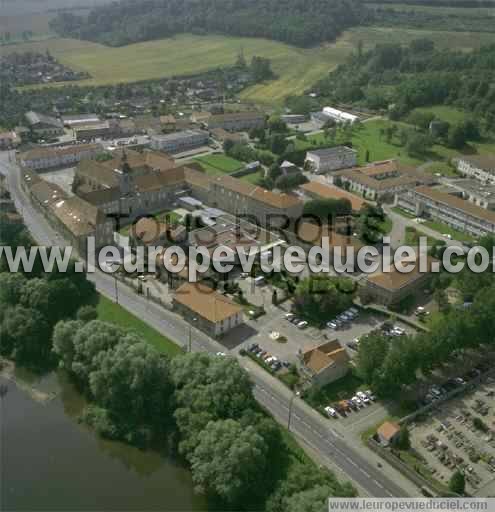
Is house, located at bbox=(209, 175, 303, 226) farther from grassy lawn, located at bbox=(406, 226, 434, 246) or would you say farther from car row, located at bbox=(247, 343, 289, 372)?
car row, located at bbox=(247, 343, 289, 372)

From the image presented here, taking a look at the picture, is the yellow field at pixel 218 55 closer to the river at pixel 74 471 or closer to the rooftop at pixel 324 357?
the rooftop at pixel 324 357

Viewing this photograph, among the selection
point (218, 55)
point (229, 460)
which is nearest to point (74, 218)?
point (229, 460)

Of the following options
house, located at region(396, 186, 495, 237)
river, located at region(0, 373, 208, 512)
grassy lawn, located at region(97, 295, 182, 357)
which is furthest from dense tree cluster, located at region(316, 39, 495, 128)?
river, located at region(0, 373, 208, 512)

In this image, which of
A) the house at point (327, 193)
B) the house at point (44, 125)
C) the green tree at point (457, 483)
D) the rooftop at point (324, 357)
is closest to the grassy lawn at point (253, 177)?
the house at point (327, 193)

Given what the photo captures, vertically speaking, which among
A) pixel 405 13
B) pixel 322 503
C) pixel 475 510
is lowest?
pixel 475 510

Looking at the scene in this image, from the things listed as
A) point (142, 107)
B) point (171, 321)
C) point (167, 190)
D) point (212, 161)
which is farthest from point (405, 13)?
point (171, 321)

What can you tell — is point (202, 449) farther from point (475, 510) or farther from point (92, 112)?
point (92, 112)

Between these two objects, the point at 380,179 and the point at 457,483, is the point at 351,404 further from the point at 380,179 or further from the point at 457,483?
the point at 380,179
